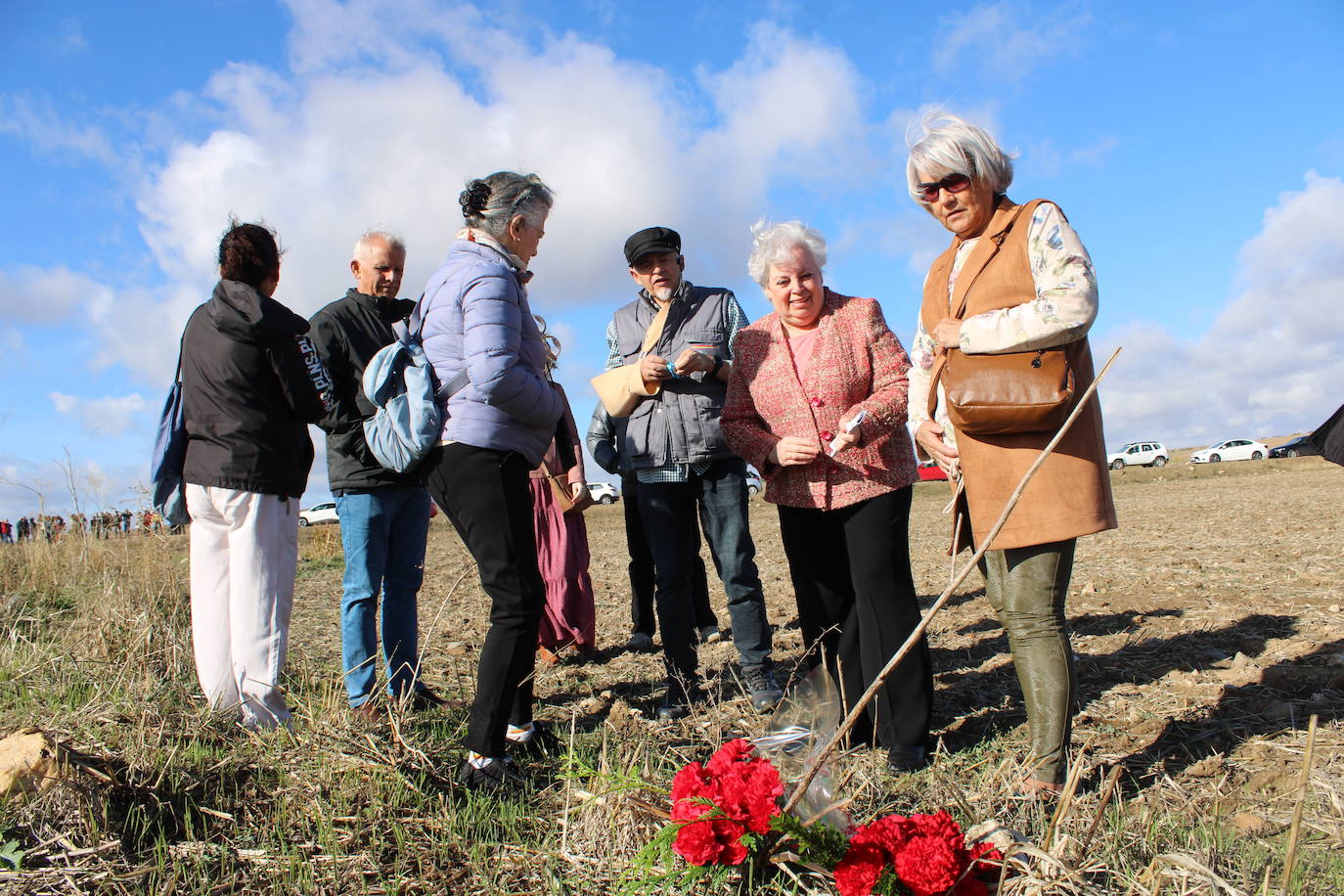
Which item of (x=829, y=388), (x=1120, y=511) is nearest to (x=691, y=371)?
(x=829, y=388)

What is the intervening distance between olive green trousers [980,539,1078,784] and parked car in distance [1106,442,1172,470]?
179ft

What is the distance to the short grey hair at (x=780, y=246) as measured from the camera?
349cm

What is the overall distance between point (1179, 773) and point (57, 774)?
3.58 m

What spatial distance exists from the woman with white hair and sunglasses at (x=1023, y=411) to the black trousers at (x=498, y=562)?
4.95 feet

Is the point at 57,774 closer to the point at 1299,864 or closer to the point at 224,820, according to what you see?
the point at 224,820

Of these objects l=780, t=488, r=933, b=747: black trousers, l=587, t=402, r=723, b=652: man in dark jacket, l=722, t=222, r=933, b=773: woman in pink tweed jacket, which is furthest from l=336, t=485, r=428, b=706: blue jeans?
l=780, t=488, r=933, b=747: black trousers

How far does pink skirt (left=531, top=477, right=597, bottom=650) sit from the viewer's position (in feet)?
17.8

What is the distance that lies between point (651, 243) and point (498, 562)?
1832mm

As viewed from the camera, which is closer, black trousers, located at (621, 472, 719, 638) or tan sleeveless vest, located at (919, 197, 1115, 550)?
tan sleeveless vest, located at (919, 197, 1115, 550)

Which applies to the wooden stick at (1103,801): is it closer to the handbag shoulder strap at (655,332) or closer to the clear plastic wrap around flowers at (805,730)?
the clear plastic wrap around flowers at (805,730)

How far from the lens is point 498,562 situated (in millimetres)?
2977

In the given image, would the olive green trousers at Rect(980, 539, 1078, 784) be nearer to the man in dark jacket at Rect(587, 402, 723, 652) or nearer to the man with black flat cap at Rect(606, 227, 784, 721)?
the man with black flat cap at Rect(606, 227, 784, 721)


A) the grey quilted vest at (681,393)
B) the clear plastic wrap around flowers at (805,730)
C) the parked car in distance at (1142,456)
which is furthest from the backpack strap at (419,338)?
the parked car in distance at (1142,456)

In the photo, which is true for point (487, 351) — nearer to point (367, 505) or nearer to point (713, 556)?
point (367, 505)
